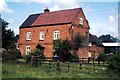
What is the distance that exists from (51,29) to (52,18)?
276cm

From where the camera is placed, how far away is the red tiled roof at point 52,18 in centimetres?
4948

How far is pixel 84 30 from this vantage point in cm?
5253

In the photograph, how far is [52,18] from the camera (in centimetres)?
5206

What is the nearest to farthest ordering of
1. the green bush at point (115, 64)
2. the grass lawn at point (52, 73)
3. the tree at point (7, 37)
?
the grass lawn at point (52, 73) < the green bush at point (115, 64) < the tree at point (7, 37)

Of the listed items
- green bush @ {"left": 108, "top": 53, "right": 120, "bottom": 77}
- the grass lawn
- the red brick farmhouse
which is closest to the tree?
the red brick farmhouse

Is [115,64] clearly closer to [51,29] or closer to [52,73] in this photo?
[52,73]

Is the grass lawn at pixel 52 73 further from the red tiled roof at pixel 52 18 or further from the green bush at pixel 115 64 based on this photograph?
the red tiled roof at pixel 52 18

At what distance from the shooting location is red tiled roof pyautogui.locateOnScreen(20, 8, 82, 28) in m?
49.5

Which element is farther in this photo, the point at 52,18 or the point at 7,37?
the point at 52,18

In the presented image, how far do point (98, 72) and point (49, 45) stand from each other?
29.3m

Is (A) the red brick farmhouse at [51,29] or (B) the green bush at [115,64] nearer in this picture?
(B) the green bush at [115,64]

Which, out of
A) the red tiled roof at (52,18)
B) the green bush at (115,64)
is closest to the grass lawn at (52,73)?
the green bush at (115,64)

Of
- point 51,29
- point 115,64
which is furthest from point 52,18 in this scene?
point 115,64

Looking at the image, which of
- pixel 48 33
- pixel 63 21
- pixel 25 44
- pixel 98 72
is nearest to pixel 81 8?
pixel 63 21
